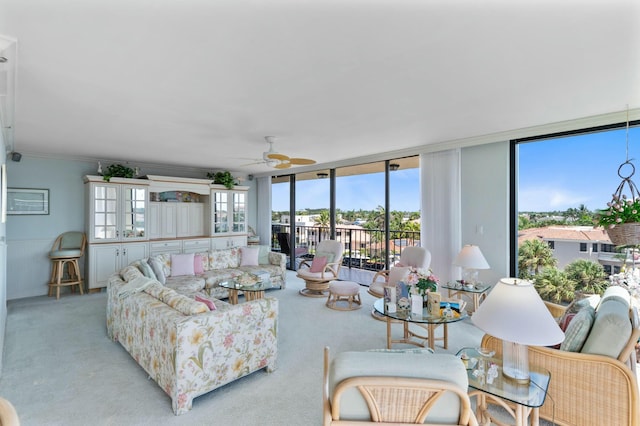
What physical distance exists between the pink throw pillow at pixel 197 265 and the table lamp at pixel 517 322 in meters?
4.21

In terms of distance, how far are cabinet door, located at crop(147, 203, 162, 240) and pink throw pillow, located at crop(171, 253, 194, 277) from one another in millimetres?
1716

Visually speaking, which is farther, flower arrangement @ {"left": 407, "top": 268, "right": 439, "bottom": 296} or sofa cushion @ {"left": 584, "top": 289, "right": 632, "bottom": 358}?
flower arrangement @ {"left": 407, "top": 268, "right": 439, "bottom": 296}

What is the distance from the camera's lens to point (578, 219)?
342cm

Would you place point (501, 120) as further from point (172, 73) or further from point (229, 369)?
point (229, 369)

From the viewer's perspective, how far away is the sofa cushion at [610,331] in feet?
5.65

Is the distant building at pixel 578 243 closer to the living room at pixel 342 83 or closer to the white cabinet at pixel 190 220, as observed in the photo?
the living room at pixel 342 83

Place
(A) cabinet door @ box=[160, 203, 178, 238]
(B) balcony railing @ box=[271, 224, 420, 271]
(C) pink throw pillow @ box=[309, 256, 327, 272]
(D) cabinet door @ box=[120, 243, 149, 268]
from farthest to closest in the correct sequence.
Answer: (A) cabinet door @ box=[160, 203, 178, 238]
(B) balcony railing @ box=[271, 224, 420, 271]
(D) cabinet door @ box=[120, 243, 149, 268]
(C) pink throw pillow @ box=[309, 256, 327, 272]

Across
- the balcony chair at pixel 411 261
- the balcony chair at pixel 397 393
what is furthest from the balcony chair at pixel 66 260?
the balcony chair at pixel 397 393

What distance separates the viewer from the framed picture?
4902mm

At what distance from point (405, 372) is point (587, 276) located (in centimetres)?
337

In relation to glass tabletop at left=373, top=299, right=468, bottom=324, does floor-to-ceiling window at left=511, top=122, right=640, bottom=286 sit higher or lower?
higher

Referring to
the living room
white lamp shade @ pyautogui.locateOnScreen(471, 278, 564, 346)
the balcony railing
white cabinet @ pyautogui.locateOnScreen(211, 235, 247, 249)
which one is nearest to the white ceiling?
the living room

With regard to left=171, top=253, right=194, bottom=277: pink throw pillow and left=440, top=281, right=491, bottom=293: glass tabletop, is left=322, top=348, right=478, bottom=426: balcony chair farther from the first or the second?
left=171, top=253, right=194, bottom=277: pink throw pillow

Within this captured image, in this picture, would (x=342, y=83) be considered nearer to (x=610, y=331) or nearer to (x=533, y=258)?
(x=610, y=331)
